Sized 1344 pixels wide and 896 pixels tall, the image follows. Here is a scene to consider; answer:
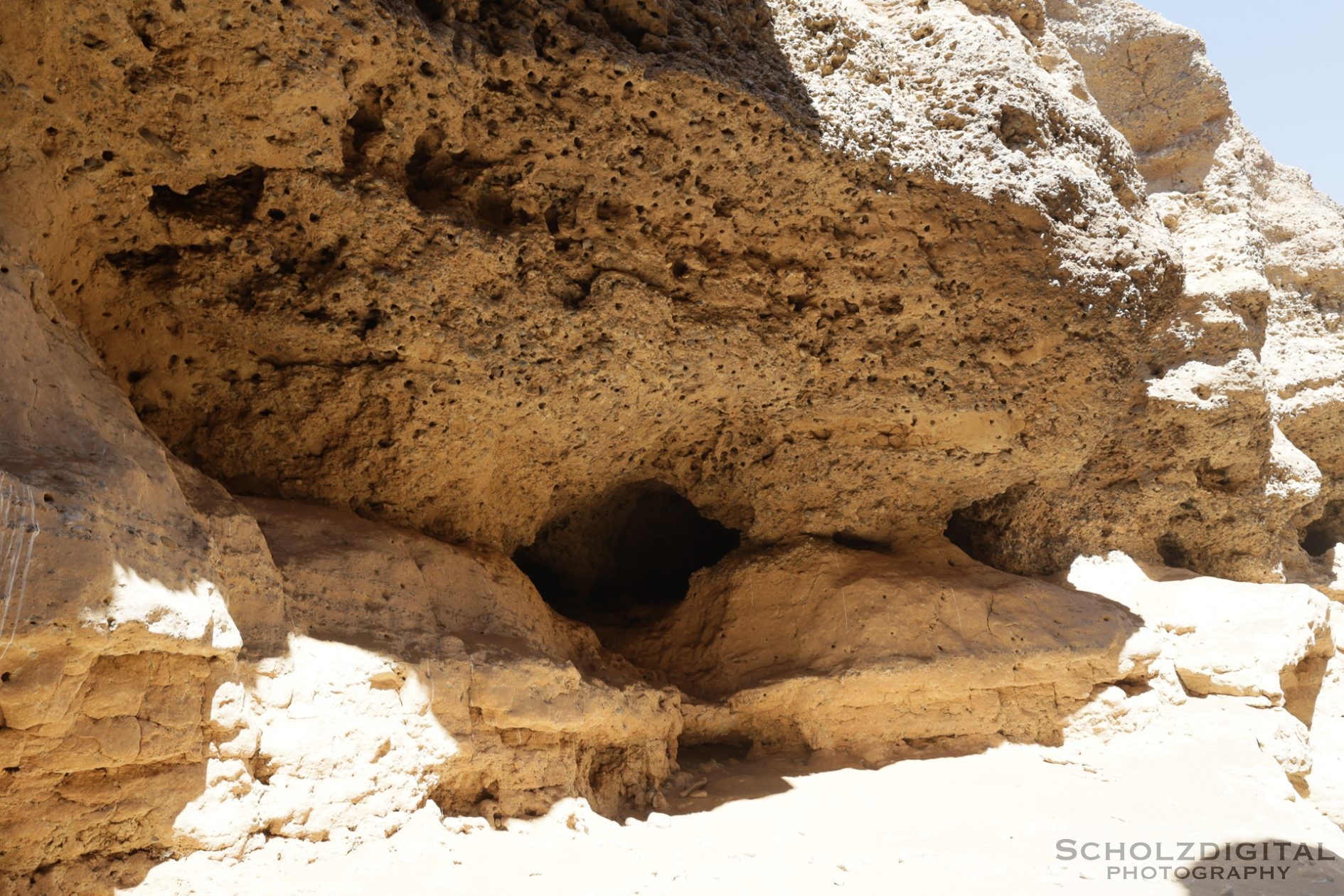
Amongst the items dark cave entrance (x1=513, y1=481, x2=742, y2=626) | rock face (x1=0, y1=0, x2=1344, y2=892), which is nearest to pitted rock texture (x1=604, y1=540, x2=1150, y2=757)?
rock face (x1=0, y1=0, x2=1344, y2=892)

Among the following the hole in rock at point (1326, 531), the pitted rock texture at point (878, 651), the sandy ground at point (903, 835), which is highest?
the hole in rock at point (1326, 531)

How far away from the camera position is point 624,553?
677cm

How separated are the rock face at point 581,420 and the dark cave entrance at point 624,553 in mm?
39

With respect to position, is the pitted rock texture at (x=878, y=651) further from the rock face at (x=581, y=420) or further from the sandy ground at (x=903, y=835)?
the sandy ground at (x=903, y=835)

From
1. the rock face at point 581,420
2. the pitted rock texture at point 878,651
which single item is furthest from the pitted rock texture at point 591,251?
the pitted rock texture at point 878,651

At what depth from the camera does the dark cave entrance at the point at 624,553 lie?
6297mm

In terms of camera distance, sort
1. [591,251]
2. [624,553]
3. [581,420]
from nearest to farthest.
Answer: [591,251]
[581,420]
[624,553]

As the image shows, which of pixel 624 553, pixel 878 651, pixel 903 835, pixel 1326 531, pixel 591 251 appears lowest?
pixel 903 835

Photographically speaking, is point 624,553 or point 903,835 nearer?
point 903,835

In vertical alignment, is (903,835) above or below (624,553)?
below

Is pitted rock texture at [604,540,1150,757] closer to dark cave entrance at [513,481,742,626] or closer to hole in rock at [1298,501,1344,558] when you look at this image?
dark cave entrance at [513,481,742,626]

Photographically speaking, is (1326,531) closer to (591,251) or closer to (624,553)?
(624,553)

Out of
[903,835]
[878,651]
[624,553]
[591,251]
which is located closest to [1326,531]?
[878,651]

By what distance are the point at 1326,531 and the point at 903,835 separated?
23.3ft
